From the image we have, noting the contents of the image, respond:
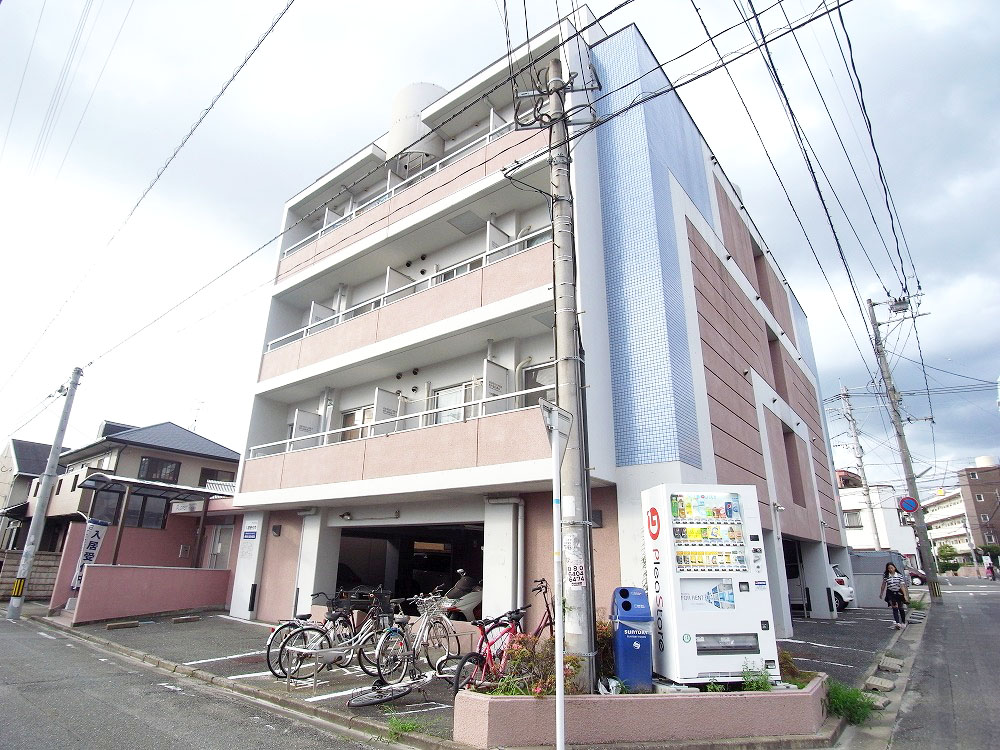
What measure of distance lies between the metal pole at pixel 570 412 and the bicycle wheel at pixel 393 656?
109 inches

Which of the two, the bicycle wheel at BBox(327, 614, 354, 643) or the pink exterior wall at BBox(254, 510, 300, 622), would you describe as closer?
the bicycle wheel at BBox(327, 614, 354, 643)

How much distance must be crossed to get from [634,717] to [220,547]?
54.2ft

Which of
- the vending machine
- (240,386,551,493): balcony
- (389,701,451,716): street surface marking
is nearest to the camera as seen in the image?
the vending machine

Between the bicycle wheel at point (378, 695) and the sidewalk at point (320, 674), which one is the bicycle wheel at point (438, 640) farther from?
the bicycle wheel at point (378, 695)

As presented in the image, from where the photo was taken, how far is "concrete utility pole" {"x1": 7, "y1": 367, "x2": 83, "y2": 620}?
14414 mm

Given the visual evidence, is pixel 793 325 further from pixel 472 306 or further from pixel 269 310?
pixel 269 310

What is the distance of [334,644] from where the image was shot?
7.59 metres

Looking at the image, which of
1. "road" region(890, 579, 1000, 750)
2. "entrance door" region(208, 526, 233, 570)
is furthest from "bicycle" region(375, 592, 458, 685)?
"entrance door" region(208, 526, 233, 570)

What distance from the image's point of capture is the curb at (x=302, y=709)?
500 centimetres

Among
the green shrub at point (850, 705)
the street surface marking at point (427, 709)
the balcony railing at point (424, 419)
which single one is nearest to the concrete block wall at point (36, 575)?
the balcony railing at point (424, 419)

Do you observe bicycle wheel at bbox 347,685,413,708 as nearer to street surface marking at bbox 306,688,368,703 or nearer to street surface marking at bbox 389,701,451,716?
street surface marking at bbox 389,701,451,716

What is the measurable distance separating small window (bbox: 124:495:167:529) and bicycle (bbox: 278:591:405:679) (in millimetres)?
14278

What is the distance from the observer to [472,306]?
1069 cm

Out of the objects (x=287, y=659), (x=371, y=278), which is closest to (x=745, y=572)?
(x=287, y=659)
